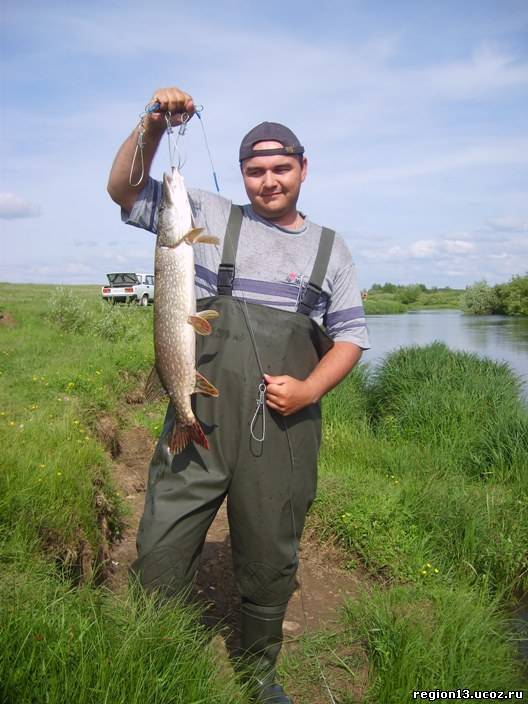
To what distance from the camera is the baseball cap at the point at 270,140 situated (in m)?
3.01

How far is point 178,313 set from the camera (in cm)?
280

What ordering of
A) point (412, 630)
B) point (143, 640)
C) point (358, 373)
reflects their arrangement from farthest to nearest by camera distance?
point (358, 373), point (412, 630), point (143, 640)

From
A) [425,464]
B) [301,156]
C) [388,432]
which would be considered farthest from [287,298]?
[388,432]

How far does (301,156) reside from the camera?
3133 mm

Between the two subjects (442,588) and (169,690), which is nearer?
(169,690)

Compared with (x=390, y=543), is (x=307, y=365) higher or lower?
higher

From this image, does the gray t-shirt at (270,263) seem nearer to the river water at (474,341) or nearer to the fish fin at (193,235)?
the fish fin at (193,235)

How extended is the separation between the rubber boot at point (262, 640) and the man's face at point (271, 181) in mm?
1941

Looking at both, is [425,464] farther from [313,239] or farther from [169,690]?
[169,690]

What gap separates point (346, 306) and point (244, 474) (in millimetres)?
975

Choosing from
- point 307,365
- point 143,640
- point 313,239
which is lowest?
point 143,640

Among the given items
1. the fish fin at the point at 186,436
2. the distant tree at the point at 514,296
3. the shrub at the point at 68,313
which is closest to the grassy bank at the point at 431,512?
the fish fin at the point at 186,436

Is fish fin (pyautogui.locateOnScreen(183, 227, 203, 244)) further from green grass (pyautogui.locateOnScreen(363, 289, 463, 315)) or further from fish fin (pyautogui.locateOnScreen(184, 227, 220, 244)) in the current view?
green grass (pyautogui.locateOnScreen(363, 289, 463, 315))

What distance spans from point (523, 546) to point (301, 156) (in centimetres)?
371
